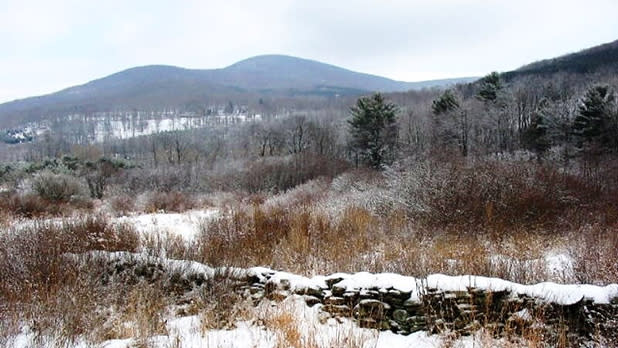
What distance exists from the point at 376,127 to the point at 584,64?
4800 cm

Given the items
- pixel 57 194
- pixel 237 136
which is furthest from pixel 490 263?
pixel 237 136

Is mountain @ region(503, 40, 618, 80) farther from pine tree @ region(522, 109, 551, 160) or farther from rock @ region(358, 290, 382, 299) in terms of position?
rock @ region(358, 290, 382, 299)

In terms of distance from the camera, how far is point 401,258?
24.7ft

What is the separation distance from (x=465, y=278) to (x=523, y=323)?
0.89 metres

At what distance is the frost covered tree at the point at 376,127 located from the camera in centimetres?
4088

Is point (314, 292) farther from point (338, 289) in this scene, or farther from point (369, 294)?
point (369, 294)

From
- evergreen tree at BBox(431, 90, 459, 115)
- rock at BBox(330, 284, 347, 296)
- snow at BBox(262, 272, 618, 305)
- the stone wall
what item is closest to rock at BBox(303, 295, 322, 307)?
the stone wall

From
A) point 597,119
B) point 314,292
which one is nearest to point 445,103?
point 597,119

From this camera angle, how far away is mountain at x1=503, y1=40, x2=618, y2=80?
6291cm

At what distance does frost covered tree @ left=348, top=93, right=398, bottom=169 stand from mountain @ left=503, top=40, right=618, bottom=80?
3896 cm

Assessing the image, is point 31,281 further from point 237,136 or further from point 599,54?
point 599,54

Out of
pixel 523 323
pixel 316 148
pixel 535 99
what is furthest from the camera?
pixel 316 148

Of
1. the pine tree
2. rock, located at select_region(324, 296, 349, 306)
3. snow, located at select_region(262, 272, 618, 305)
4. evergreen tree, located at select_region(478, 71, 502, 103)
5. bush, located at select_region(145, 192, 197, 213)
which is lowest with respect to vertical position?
bush, located at select_region(145, 192, 197, 213)

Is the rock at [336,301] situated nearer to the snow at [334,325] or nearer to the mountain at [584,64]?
the snow at [334,325]
